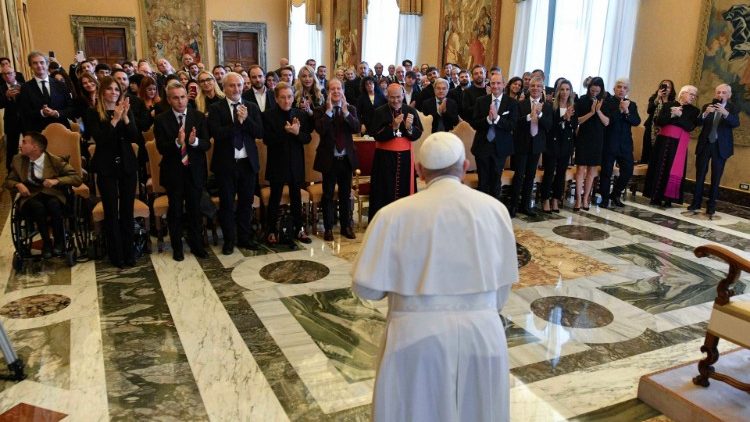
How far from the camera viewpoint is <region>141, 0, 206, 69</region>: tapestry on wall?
20062 millimetres

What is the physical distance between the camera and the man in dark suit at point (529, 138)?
732 cm

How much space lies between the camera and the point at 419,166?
90.4 inches

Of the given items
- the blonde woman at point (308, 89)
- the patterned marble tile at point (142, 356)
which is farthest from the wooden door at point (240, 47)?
the patterned marble tile at point (142, 356)

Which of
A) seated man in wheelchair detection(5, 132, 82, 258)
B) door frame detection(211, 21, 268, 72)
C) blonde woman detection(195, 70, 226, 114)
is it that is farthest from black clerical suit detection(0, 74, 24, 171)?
door frame detection(211, 21, 268, 72)

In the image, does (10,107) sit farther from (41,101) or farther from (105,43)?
(105,43)

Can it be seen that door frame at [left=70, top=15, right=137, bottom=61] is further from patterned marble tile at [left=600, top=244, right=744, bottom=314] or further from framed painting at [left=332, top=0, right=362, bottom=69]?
patterned marble tile at [left=600, top=244, right=744, bottom=314]

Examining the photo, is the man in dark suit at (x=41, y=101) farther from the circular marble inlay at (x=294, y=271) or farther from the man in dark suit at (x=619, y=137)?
the man in dark suit at (x=619, y=137)

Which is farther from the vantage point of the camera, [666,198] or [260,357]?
[666,198]

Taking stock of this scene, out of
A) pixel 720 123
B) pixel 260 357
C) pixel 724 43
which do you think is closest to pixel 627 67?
pixel 724 43

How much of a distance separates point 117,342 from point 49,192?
7.17 ft

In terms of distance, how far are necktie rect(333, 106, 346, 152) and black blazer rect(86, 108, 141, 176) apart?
2027mm

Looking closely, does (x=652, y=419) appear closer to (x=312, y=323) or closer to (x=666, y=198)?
(x=312, y=323)

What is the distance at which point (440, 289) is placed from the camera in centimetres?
214

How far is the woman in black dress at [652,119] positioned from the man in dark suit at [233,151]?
603cm
